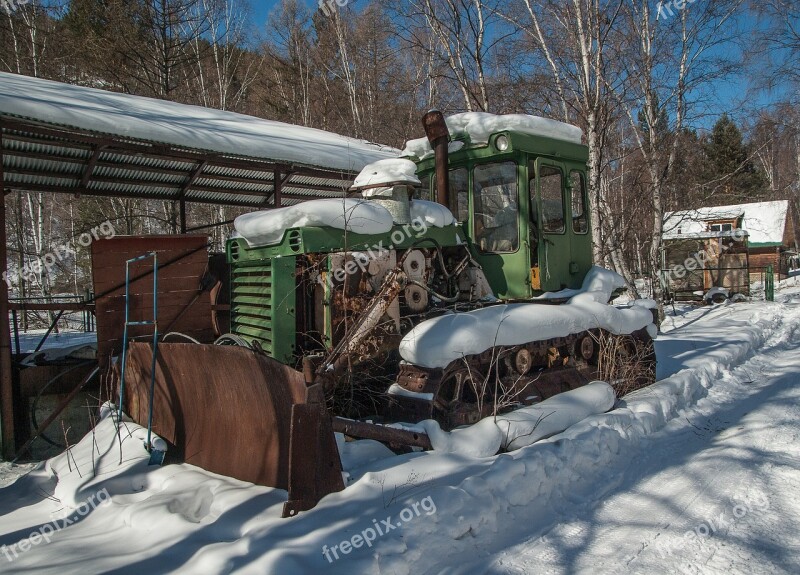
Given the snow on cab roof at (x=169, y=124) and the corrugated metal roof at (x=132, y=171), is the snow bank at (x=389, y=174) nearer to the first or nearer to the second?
the corrugated metal roof at (x=132, y=171)

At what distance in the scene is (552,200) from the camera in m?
5.82

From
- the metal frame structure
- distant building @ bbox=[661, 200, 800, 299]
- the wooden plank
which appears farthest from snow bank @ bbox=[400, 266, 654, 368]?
distant building @ bbox=[661, 200, 800, 299]

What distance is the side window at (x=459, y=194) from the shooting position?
18.6 feet

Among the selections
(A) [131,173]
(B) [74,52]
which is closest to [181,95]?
(B) [74,52]

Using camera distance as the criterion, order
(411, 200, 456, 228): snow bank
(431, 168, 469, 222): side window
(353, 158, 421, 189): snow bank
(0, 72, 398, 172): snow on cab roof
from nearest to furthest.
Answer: (353, 158, 421, 189): snow bank < (411, 200, 456, 228): snow bank < (431, 168, 469, 222): side window < (0, 72, 398, 172): snow on cab roof

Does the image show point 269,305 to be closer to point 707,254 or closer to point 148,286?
point 148,286

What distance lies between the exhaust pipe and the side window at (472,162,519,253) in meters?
0.29

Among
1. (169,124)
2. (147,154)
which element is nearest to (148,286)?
(147,154)

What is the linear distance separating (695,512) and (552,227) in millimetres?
3090

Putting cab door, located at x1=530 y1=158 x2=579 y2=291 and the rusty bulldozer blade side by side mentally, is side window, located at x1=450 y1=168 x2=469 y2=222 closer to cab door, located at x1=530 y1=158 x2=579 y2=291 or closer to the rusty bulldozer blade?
cab door, located at x1=530 y1=158 x2=579 y2=291

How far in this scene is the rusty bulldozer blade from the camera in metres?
3.04

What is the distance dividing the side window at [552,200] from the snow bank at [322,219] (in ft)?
6.03

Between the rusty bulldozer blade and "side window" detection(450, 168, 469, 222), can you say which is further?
"side window" detection(450, 168, 469, 222)

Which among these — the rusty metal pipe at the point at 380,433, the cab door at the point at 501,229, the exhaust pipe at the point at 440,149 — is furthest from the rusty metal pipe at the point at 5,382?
the cab door at the point at 501,229
